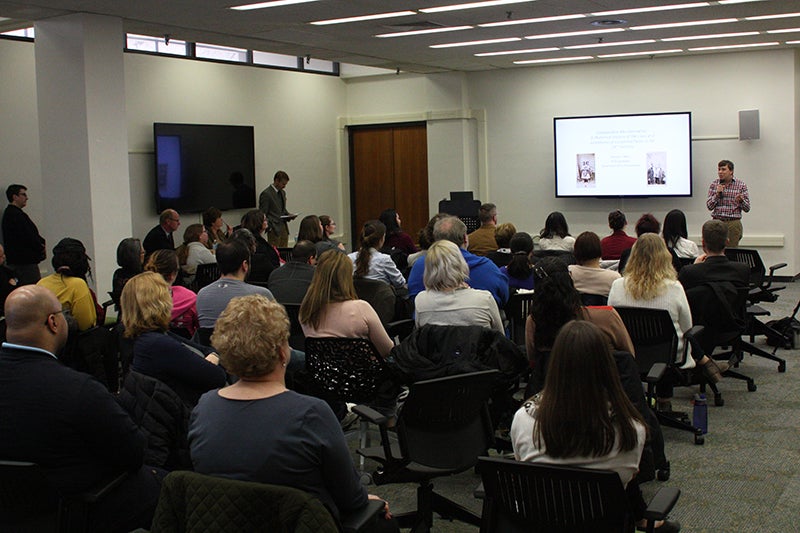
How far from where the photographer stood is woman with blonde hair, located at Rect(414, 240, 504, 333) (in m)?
4.57

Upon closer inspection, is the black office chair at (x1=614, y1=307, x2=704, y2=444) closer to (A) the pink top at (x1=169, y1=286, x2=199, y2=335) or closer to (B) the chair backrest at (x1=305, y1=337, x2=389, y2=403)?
(B) the chair backrest at (x1=305, y1=337, x2=389, y2=403)

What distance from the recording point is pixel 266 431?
96.8 inches

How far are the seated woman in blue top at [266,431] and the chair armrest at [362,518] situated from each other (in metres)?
0.02

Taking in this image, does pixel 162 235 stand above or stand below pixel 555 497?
above

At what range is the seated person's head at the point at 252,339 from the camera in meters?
2.60

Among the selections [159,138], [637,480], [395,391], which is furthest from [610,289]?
[159,138]

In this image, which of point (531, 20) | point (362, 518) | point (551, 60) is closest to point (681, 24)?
point (531, 20)

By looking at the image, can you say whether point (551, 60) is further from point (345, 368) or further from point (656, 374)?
point (345, 368)

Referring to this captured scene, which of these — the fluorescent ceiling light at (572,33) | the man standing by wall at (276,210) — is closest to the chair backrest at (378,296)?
the fluorescent ceiling light at (572,33)

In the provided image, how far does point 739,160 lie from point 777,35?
209 cm

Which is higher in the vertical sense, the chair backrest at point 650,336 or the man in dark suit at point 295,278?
the man in dark suit at point 295,278

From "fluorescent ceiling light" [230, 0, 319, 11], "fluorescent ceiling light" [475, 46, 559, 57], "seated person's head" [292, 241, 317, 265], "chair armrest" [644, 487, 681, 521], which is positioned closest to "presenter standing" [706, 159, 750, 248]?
"fluorescent ceiling light" [475, 46, 559, 57]

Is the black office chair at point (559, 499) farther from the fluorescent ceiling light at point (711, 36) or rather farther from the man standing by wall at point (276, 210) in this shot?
the man standing by wall at point (276, 210)

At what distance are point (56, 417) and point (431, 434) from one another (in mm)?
1573
